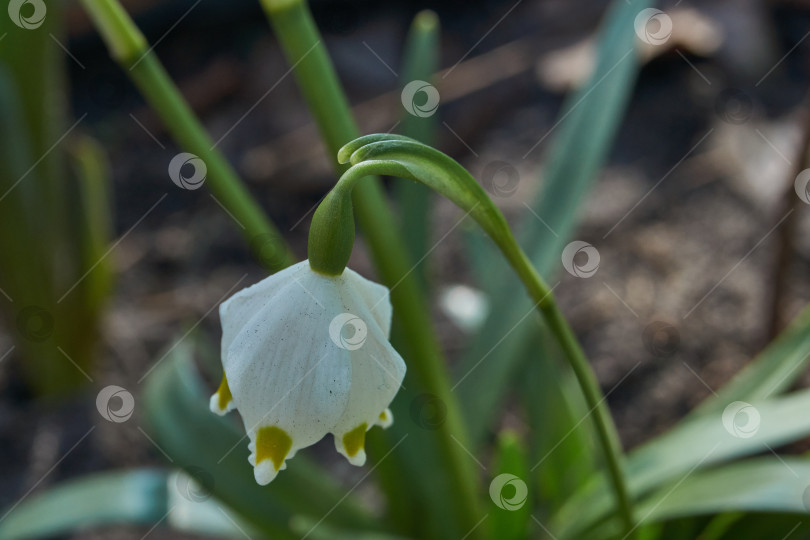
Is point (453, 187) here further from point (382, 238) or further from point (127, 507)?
point (127, 507)

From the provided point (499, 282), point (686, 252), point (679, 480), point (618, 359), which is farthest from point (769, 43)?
point (679, 480)

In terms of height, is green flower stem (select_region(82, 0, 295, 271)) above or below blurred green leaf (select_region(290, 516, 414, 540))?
above

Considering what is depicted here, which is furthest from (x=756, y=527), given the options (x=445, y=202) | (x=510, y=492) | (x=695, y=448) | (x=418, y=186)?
(x=445, y=202)

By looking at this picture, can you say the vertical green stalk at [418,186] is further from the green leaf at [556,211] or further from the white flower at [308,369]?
the white flower at [308,369]

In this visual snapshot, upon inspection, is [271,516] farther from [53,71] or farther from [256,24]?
[256,24]

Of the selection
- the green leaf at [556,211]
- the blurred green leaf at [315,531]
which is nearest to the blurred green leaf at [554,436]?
the green leaf at [556,211]

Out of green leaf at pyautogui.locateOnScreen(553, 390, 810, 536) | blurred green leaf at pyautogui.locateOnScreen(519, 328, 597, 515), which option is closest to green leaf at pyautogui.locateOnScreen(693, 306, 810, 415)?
green leaf at pyautogui.locateOnScreen(553, 390, 810, 536)

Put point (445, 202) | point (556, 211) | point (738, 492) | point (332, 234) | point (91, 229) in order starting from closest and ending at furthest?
point (332, 234) → point (738, 492) → point (556, 211) → point (91, 229) → point (445, 202)

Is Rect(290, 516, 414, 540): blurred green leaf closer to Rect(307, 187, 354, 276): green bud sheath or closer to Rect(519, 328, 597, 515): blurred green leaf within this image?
Rect(519, 328, 597, 515): blurred green leaf
